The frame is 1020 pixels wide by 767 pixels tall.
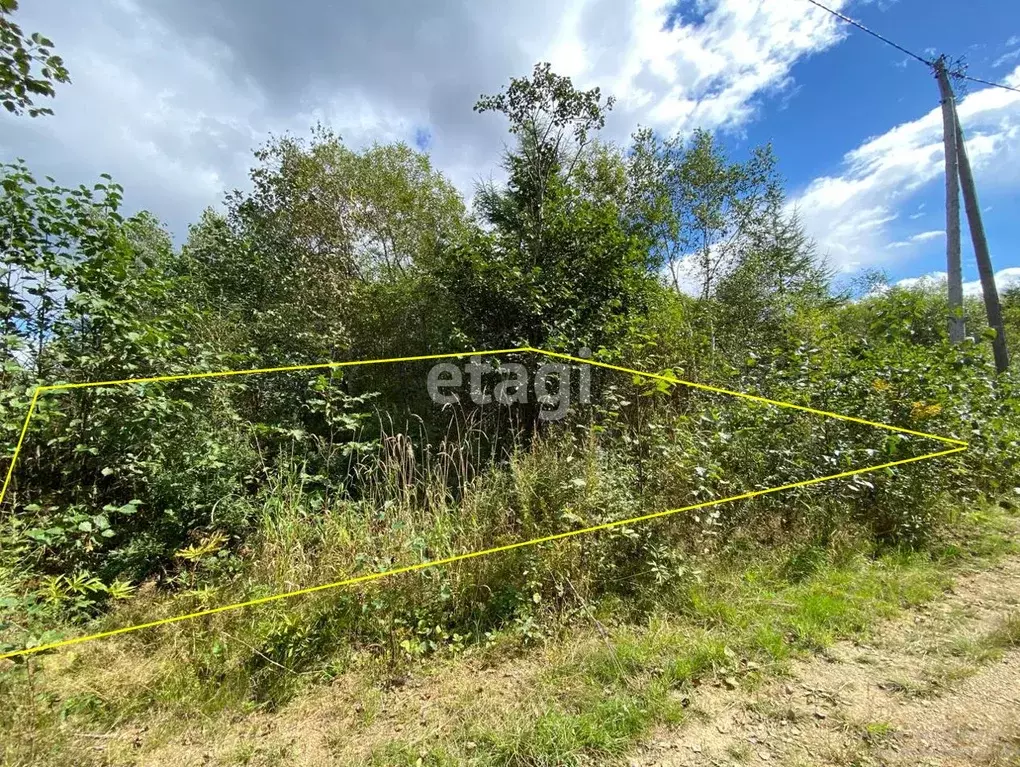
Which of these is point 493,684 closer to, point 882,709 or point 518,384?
point 882,709

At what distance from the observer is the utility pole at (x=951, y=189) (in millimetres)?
6129

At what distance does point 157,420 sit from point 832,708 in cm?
412

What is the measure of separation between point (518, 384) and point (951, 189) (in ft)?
22.2

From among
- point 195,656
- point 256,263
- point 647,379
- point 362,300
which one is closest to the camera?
point 195,656

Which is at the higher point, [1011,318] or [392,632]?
[1011,318]

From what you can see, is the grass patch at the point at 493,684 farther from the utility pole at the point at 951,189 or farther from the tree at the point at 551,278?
the utility pole at the point at 951,189

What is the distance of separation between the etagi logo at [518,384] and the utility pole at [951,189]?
563cm

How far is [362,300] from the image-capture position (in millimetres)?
7035

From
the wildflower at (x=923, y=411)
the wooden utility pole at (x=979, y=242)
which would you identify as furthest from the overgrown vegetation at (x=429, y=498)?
the wooden utility pole at (x=979, y=242)

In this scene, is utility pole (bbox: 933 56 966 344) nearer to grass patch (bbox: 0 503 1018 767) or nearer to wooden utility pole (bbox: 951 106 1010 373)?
wooden utility pole (bbox: 951 106 1010 373)

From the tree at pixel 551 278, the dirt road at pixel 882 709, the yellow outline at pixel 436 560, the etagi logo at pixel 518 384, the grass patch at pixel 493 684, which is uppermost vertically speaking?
the tree at pixel 551 278

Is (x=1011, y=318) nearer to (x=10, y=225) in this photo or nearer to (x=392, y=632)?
(x=392, y=632)

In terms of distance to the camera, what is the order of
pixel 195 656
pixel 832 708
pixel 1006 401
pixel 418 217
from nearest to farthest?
1. pixel 832 708
2. pixel 195 656
3. pixel 1006 401
4. pixel 418 217

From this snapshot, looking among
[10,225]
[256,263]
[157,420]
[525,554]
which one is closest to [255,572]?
[157,420]
